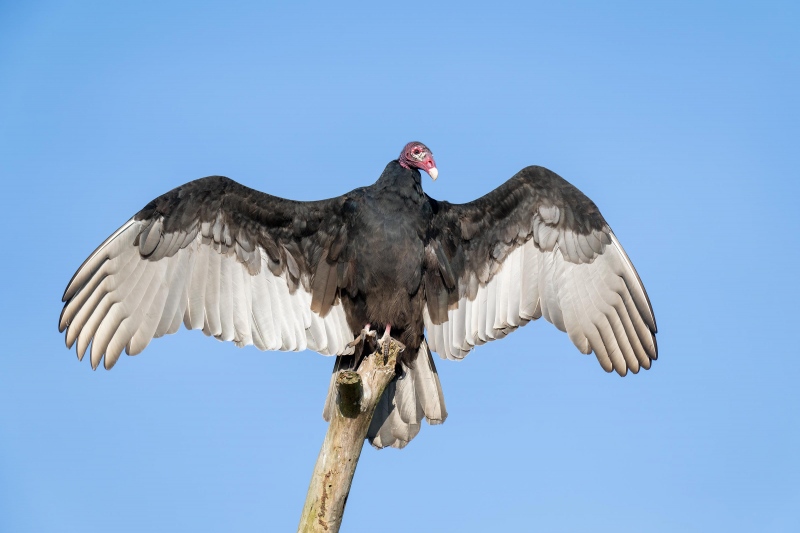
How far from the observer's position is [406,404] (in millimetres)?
5531

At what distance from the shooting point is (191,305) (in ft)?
18.3

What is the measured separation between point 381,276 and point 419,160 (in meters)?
0.84

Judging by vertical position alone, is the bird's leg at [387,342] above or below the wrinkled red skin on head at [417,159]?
below

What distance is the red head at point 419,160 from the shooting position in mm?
5652

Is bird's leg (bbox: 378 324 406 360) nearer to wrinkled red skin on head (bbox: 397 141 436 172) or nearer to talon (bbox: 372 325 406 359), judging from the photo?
talon (bbox: 372 325 406 359)

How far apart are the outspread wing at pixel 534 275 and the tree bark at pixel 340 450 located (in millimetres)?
1180

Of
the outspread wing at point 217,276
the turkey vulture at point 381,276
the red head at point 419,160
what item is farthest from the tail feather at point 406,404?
the red head at point 419,160

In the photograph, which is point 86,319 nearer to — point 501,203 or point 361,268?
point 361,268

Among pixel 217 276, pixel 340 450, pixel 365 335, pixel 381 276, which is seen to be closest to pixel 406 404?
pixel 365 335

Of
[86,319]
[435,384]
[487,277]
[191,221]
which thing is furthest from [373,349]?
[86,319]

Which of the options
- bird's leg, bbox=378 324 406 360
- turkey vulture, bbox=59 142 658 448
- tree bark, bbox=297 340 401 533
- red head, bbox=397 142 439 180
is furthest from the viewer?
red head, bbox=397 142 439 180

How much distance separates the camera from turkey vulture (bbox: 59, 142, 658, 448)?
5.40 metres

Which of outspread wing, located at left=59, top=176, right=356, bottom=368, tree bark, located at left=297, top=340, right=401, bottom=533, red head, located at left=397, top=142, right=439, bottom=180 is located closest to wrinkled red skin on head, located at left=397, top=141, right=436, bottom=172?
red head, located at left=397, top=142, right=439, bottom=180

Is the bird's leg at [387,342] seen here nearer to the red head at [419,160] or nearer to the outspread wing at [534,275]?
the outspread wing at [534,275]
